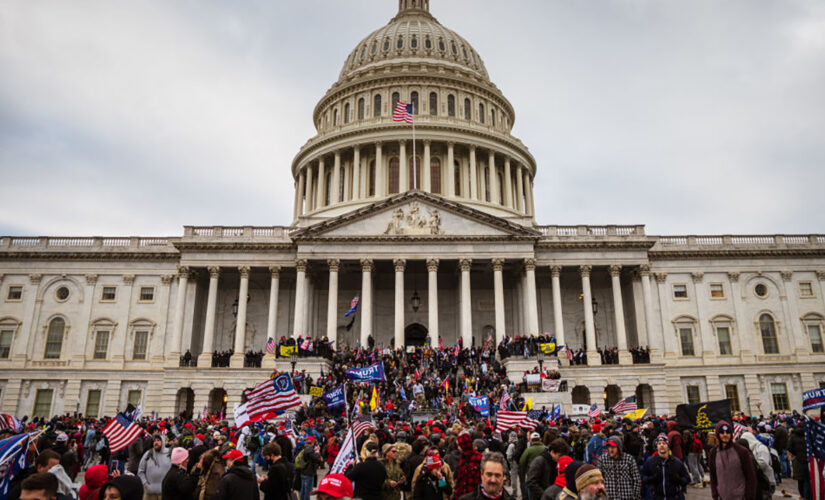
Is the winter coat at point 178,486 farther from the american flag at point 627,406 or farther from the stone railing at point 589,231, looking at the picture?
the stone railing at point 589,231

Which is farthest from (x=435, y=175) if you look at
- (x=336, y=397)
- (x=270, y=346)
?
(x=336, y=397)

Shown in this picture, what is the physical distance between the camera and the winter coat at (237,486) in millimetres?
7965

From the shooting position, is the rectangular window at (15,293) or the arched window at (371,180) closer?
the rectangular window at (15,293)

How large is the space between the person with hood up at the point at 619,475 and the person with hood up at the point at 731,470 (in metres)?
1.82

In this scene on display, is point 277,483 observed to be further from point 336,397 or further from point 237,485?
point 336,397

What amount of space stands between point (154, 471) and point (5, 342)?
44.4 meters

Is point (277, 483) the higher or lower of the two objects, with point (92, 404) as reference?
lower

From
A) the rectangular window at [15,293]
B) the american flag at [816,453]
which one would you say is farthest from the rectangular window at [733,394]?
the rectangular window at [15,293]

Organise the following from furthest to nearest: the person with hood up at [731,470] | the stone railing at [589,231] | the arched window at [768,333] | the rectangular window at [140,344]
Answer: the arched window at [768,333] < the stone railing at [589,231] < the rectangular window at [140,344] < the person with hood up at [731,470]

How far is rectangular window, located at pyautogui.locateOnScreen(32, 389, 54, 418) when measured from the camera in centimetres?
4484

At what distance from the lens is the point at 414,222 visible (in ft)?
148

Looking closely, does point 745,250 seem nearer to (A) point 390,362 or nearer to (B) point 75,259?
(A) point 390,362

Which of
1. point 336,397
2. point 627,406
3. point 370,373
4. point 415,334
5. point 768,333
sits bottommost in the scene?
point 627,406

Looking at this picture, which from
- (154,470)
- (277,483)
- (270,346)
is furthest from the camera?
(270,346)
